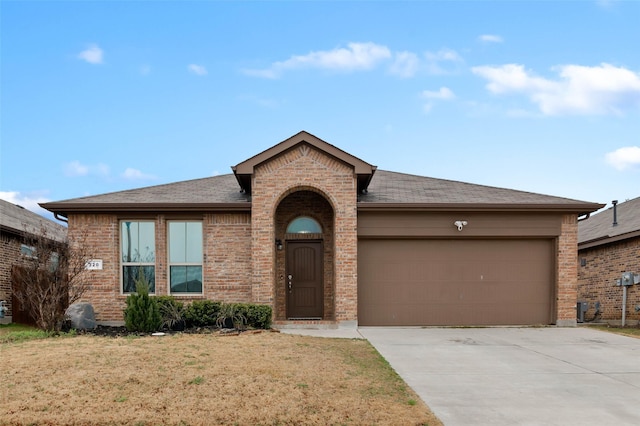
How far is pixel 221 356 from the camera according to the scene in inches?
326

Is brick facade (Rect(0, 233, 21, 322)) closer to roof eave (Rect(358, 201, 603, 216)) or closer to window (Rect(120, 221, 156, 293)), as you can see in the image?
window (Rect(120, 221, 156, 293))

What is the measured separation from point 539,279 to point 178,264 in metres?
10.0

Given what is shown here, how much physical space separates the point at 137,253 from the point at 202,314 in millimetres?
2915

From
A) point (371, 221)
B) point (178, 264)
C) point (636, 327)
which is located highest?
point (371, 221)

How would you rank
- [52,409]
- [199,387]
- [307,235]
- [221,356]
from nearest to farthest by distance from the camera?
[52,409] < [199,387] < [221,356] < [307,235]

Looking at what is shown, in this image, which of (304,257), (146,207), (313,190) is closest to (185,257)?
(146,207)

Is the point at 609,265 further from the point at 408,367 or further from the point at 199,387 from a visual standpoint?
the point at 199,387

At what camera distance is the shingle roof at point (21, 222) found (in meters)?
16.4

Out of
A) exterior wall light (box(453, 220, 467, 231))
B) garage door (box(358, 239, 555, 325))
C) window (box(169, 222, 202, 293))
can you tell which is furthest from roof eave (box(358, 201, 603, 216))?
window (box(169, 222, 202, 293))

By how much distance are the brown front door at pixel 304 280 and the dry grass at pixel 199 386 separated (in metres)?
4.83

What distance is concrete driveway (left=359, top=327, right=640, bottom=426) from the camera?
6.00 m

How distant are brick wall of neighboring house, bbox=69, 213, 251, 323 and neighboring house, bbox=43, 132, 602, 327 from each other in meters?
0.03

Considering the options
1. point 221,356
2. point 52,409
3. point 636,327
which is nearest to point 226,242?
point 221,356

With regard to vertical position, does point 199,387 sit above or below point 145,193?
below
